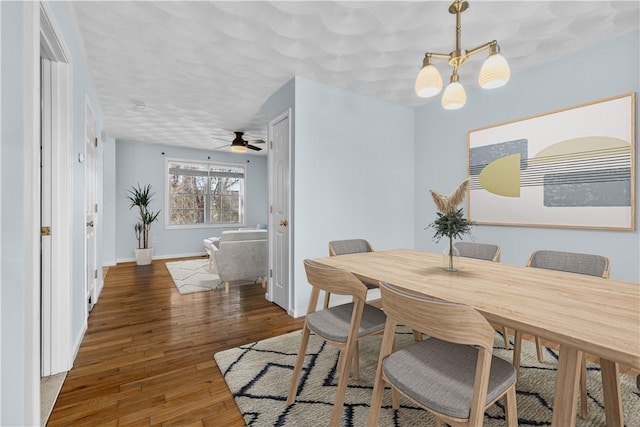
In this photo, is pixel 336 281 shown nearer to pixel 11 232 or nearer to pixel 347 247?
pixel 347 247

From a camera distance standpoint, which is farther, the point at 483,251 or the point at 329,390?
the point at 483,251

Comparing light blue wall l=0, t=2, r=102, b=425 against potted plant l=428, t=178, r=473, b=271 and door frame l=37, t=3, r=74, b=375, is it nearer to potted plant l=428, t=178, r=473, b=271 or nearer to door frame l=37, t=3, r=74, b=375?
door frame l=37, t=3, r=74, b=375

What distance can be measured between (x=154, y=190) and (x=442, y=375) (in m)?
6.63

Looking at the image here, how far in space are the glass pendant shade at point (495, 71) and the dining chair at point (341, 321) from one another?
4.06 feet

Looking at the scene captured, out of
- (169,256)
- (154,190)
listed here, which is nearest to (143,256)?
(169,256)

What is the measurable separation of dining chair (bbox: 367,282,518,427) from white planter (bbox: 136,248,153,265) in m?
5.76

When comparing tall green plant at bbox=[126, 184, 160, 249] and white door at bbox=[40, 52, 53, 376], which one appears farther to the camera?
tall green plant at bbox=[126, 184, 160, 249]

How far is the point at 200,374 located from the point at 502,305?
6.11ft

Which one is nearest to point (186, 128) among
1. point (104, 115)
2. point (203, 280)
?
point (104, 115)

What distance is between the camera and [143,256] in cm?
564

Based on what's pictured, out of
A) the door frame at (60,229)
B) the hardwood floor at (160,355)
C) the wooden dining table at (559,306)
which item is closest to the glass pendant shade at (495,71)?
the wooden dining table at (559,306)


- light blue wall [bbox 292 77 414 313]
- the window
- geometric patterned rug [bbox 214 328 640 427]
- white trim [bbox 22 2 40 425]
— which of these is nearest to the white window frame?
the window

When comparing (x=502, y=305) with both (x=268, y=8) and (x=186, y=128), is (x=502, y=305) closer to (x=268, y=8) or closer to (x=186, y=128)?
(x=268, y=8)

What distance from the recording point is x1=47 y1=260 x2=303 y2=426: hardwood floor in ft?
5.14
